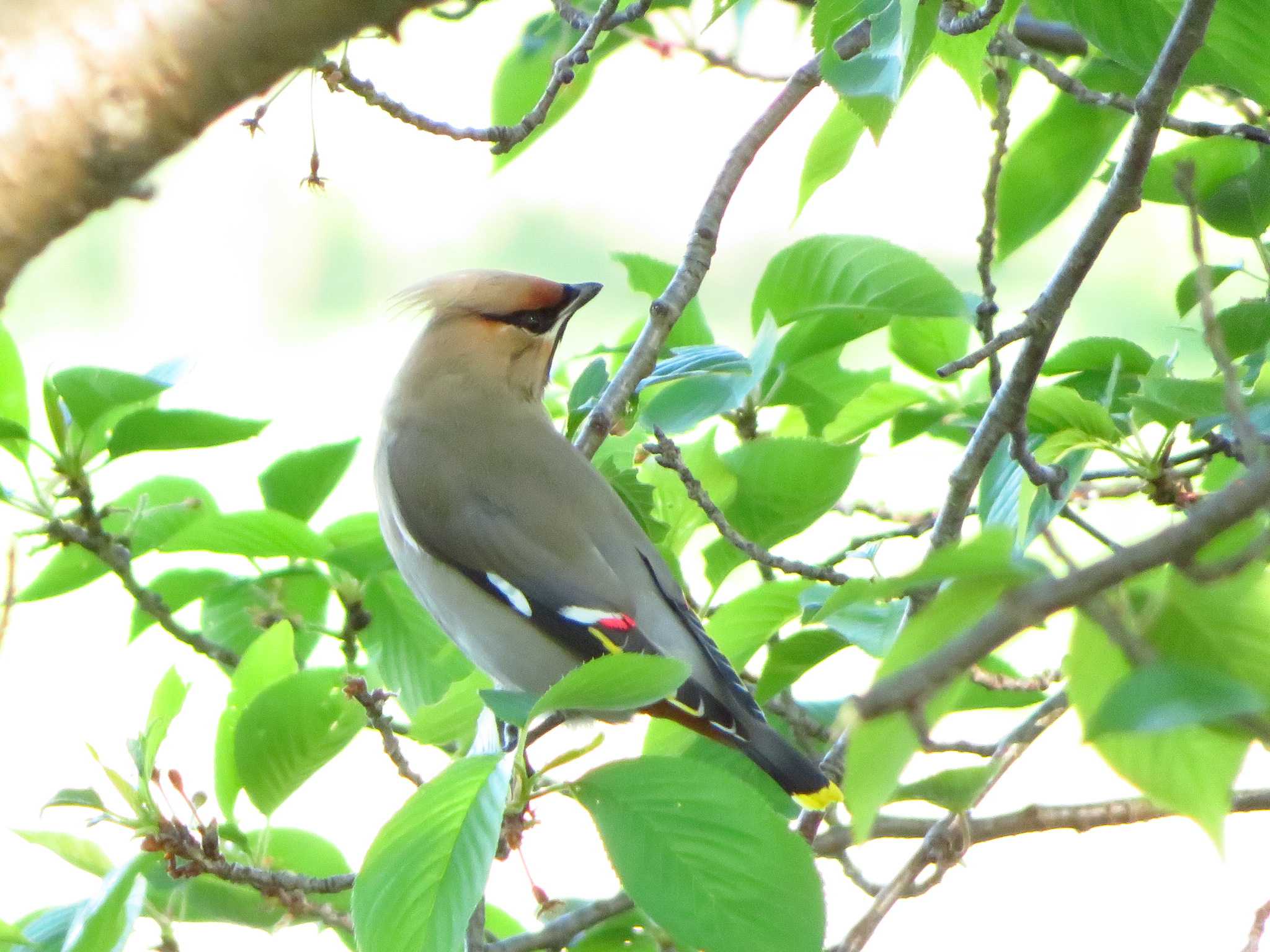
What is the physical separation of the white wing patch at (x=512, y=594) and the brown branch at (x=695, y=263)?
0.36 metres

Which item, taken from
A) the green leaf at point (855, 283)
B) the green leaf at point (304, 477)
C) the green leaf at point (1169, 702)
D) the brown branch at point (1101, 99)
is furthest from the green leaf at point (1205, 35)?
the green leaf at point (304, 477)

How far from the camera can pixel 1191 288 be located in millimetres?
2078

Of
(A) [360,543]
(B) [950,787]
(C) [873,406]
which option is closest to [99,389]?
(A) [360,543]

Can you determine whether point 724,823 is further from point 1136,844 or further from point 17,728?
point 17,728

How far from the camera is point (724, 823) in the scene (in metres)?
1.54

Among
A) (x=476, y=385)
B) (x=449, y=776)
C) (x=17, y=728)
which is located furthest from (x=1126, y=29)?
(x=17, y=728)

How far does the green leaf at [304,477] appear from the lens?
242 cm

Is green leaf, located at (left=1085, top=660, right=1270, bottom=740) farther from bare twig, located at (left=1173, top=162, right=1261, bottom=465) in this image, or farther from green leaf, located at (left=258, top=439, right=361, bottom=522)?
green leaf, located at (left=258, top=439, right=361, bottom=522)

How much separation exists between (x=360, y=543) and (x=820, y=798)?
2.56ft

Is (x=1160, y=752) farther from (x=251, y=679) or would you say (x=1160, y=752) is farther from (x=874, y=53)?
(x=251, y=679)

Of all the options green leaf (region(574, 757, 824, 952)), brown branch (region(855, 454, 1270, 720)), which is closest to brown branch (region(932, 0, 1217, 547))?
green leaf (region(574, 757, 824, 952))

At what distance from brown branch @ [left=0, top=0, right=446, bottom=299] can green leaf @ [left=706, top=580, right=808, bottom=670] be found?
126 cm

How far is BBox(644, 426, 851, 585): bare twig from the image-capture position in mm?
2182

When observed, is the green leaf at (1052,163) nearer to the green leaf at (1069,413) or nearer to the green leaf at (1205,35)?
the green leaf at (1069,413)
